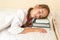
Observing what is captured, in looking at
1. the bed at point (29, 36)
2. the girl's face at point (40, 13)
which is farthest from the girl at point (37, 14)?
the bed at point (29, 36)

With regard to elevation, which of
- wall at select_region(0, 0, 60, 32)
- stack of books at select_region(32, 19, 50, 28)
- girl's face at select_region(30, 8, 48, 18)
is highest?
wall at select_region(0, 0, 60, 32)

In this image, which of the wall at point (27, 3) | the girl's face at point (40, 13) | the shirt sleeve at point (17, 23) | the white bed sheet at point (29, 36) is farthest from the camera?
the wall at point (27, 3)

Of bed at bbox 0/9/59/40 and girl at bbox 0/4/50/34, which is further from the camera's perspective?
girl at bbox 0/4/50/34

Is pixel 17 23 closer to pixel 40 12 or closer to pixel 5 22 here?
pixel 5 22

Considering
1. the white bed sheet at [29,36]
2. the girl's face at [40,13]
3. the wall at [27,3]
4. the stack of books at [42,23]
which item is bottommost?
the white bed sheet at [29,36]

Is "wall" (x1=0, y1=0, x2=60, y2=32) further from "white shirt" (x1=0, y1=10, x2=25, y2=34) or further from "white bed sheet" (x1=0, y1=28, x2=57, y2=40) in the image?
"white bed sheet" (x1=0, y1=28, x2=57, y2=40)

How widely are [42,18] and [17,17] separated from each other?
297mm

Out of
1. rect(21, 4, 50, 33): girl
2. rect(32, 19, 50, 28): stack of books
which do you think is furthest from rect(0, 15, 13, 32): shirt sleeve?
rect(32, 19, 50, 28): stack of books

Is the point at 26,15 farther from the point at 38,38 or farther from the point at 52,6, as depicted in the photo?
the point at 52,6

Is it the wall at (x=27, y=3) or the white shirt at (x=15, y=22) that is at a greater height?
the wall at (x=27, y=3)

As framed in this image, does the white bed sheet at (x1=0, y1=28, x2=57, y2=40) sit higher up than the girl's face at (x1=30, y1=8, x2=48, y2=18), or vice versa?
the girl's face at (x1=30, y1=8, x2=48, y2=18)

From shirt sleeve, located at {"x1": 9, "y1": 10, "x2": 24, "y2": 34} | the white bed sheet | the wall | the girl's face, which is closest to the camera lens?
the white bed sheet

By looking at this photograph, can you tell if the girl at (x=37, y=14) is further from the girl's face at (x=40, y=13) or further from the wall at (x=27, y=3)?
the wall at (x=27, y=3)

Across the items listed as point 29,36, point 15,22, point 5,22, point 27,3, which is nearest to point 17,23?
point 15,22
